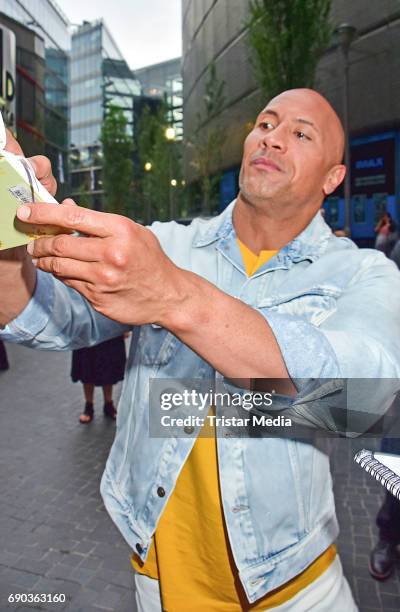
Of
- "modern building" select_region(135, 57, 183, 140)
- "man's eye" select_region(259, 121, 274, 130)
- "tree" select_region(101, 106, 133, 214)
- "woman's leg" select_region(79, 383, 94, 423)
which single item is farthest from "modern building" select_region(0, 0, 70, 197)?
"man's eye" select_region(259, 121, 274, 130)

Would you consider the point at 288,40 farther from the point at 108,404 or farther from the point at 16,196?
the point at 16,196

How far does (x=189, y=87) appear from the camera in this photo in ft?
120

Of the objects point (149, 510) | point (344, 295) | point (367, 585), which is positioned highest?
point (344, 295)

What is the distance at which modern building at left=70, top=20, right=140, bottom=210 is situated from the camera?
259 feet

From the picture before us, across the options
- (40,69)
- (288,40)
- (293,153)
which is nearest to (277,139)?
(293,153)

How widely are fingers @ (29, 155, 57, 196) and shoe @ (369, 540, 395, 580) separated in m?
3.79

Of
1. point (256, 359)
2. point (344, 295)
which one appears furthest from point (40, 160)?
point (344, 295)

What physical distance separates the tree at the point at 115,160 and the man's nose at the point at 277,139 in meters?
45.3

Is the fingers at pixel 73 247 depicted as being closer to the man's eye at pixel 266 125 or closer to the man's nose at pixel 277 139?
the man's nose at pixel 277 139

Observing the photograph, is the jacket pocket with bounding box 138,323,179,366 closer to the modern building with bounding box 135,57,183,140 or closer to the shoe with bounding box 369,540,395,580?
the shoe with bounding box 369,540,395,580

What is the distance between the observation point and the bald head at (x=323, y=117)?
6.78 ft

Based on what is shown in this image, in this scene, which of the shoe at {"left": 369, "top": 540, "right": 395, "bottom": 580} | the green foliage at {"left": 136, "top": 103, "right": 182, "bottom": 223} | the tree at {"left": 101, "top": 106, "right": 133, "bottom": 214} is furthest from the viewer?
the tree at {"left": 101, "top": 106, "right": 133, "bottom": 214}

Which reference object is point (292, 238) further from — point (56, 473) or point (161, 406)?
point (56, 473)

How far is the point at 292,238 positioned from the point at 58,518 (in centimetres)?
380
